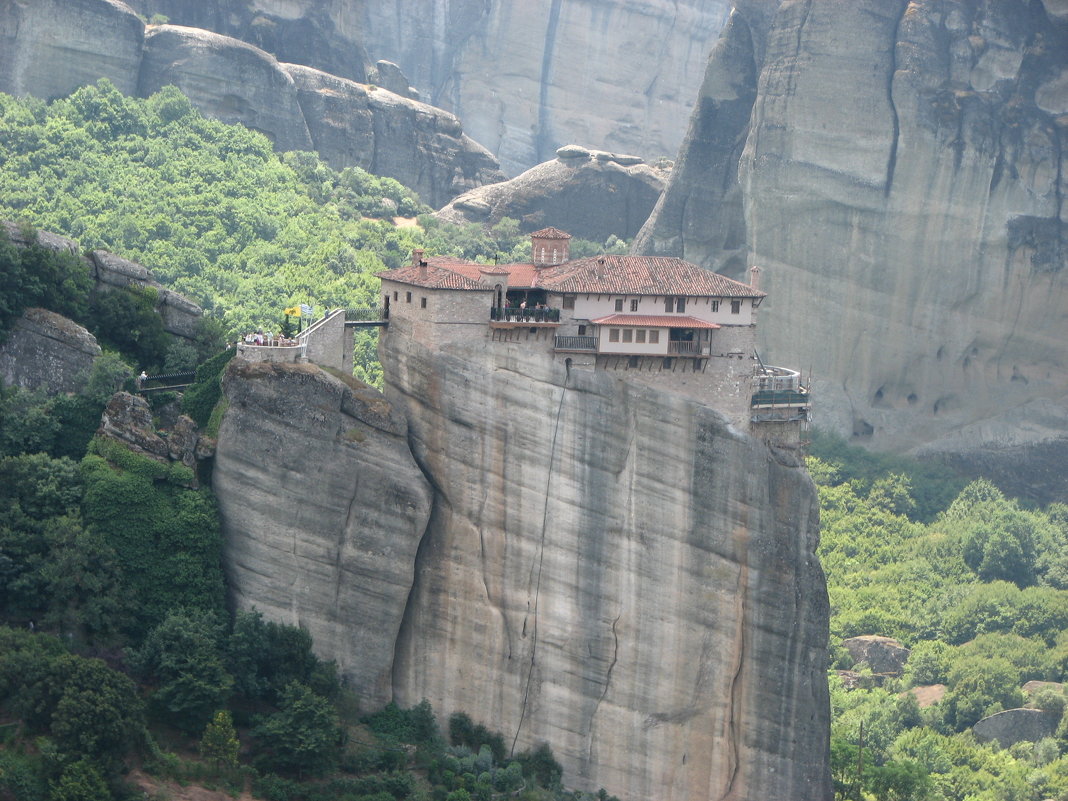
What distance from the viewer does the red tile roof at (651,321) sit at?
263 ft

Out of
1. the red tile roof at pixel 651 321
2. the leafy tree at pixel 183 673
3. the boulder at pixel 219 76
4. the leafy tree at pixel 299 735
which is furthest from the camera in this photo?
the boulder at pixel 219 76

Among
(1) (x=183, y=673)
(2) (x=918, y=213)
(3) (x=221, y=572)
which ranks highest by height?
(2) (x=918, y=213)

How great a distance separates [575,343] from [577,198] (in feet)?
248

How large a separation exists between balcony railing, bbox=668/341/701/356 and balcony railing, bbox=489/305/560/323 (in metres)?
4.18

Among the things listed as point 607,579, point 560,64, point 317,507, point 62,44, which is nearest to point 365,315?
point 317,507

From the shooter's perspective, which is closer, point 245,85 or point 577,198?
point 245,85

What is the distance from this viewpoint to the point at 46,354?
80.1m

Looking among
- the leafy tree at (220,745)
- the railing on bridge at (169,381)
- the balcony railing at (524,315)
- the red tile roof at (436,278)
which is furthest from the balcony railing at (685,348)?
the leafy tree at (220,745)

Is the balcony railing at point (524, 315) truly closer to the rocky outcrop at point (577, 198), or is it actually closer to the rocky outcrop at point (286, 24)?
the rocky outcrop at point (577, 198)

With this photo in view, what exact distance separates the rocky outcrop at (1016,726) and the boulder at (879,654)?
6956 millimetres

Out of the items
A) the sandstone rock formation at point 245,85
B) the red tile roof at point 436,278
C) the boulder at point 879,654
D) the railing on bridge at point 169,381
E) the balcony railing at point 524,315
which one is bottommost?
the boulder at point 879,654

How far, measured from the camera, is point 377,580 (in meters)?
76.8

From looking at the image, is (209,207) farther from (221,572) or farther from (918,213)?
(221,572)

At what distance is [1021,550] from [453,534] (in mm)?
49429
